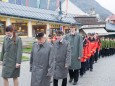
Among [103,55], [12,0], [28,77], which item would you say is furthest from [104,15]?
[28,77]

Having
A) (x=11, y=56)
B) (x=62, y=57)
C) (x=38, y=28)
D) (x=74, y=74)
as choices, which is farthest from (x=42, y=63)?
(x=38, y=28)

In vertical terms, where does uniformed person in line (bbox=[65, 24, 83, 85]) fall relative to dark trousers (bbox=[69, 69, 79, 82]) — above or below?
above

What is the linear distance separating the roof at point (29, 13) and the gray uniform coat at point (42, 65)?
34837 millimetres

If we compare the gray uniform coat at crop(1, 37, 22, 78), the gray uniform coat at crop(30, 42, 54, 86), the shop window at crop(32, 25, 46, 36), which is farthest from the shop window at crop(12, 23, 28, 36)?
the gray uniform coat at crop(30, 42, 54, 86)

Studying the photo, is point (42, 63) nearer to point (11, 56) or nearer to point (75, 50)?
point (11, 56)

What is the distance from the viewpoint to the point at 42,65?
7.28 meters

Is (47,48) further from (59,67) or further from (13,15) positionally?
(13,15)

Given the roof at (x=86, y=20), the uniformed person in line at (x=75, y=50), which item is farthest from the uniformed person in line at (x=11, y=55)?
the roof at (x=86, y=20)

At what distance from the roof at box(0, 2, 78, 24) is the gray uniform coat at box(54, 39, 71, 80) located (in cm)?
3267

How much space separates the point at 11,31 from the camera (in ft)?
27.2

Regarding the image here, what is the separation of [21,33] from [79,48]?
3651cm

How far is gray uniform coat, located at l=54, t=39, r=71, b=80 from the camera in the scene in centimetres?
937

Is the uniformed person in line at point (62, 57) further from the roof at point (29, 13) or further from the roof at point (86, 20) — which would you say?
the roof at point (86, 20)

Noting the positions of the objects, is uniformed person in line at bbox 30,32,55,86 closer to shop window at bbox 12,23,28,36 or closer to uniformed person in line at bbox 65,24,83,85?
uniformed person in line at bbox 65,24,83,85
